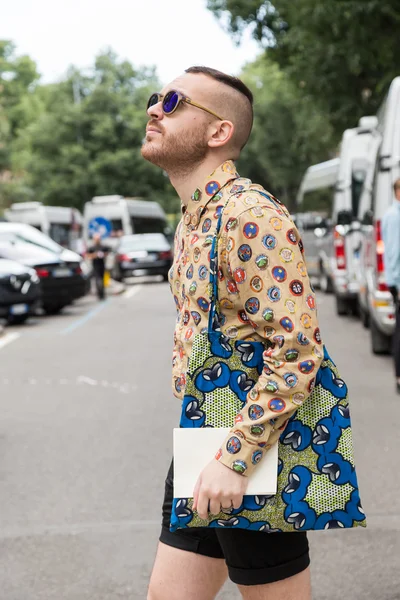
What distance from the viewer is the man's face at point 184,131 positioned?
2656 millimetres

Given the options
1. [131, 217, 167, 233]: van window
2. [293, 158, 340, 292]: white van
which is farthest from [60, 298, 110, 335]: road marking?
[131, 217, 167, 233]: van window

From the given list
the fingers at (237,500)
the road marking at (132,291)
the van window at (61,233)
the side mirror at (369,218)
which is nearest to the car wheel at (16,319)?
the side mirror at (369,218)

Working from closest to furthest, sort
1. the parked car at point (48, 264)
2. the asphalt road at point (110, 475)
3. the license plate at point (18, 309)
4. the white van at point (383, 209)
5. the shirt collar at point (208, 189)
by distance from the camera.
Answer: the shirt collar at point (208, 189) → the asphalt road at point (110, 475) → the white van at point (383, 209) → the license plate at point (18, 309) → the parked car at point (48, 264)

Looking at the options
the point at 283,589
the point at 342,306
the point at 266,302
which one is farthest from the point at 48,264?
the point at 266,302

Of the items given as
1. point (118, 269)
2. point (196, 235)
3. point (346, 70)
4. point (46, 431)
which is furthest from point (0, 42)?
point (196, 235)

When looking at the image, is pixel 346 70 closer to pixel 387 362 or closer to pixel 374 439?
pixel 387 362

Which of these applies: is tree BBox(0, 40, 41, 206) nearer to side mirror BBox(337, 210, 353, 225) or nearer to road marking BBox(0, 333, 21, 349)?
road marking BBox(0, 333, 21, 349)

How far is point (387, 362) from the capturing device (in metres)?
12.1

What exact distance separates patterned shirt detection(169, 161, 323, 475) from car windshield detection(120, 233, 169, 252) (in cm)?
3295

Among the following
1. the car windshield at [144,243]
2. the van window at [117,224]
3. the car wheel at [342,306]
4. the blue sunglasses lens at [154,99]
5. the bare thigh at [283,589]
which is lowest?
the van window at [117,224]

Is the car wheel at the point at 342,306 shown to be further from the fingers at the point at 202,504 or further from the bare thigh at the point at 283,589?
the fingers at the point at 202,504

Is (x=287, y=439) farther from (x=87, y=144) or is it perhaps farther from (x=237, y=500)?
(x=87, y=144)

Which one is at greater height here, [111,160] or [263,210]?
[263,210]

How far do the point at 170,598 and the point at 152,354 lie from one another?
11077 mm
